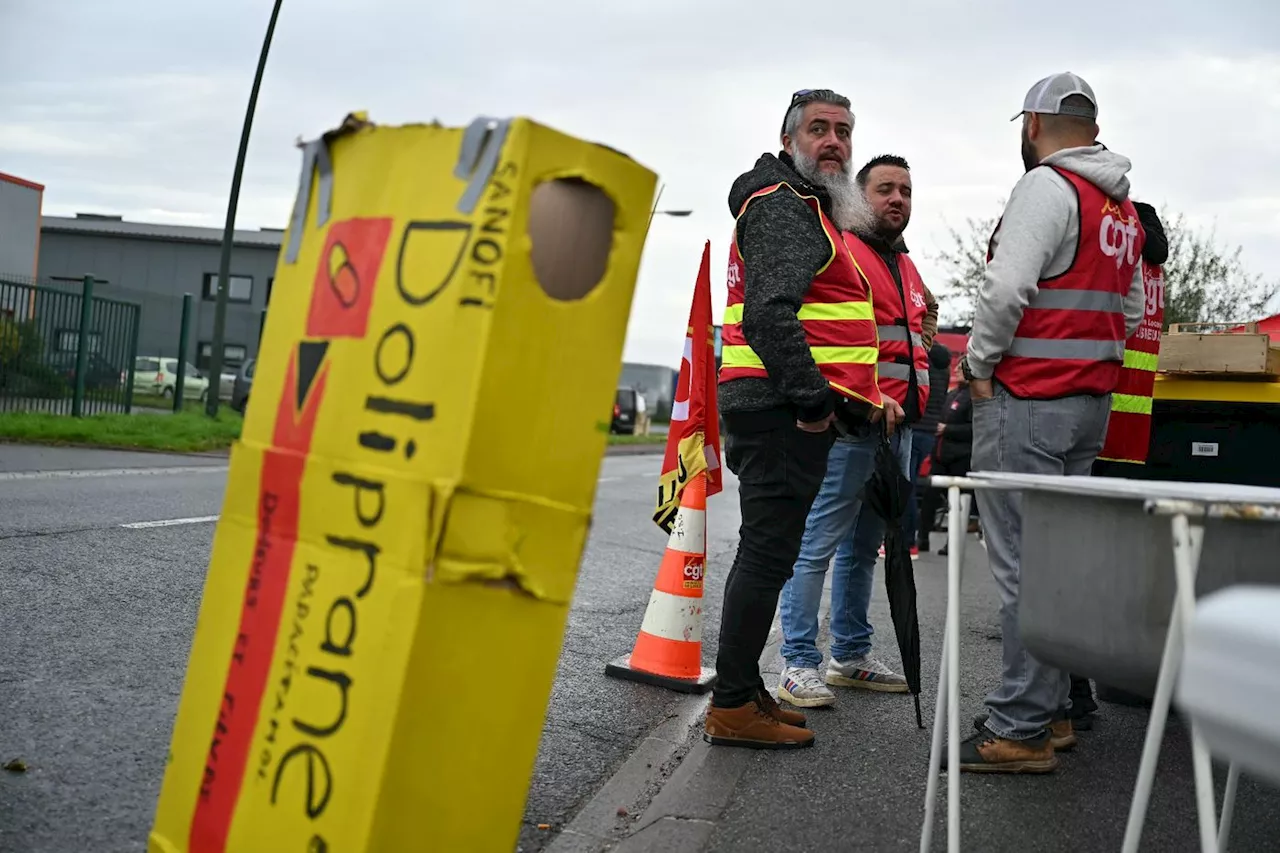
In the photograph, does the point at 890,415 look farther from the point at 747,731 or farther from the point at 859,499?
the point at 747,731

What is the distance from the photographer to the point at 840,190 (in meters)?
4.59

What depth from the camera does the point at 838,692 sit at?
5355 mm

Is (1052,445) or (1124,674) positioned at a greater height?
(1052,445)

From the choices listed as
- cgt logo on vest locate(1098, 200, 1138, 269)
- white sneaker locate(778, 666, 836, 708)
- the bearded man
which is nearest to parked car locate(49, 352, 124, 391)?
the bearded man

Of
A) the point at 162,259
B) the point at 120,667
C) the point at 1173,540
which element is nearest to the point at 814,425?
the point at 1173,540

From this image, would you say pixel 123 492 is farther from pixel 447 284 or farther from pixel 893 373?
pixel 447 284

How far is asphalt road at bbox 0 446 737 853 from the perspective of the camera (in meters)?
3.40

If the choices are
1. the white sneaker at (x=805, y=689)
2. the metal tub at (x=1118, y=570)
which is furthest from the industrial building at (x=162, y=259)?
the metal tub at (x=1118, y=570)

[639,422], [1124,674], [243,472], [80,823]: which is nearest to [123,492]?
[80,823]

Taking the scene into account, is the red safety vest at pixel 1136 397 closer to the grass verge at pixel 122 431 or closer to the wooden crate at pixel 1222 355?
the wooden crate at pixel 1222 355

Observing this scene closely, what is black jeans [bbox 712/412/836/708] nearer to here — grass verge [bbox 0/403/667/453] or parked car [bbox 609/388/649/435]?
grass verge [bbox 0/403/667/453]

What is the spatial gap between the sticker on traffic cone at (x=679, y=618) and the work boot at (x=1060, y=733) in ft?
3.93

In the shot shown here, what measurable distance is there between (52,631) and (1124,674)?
416cm

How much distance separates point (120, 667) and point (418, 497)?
312cm
